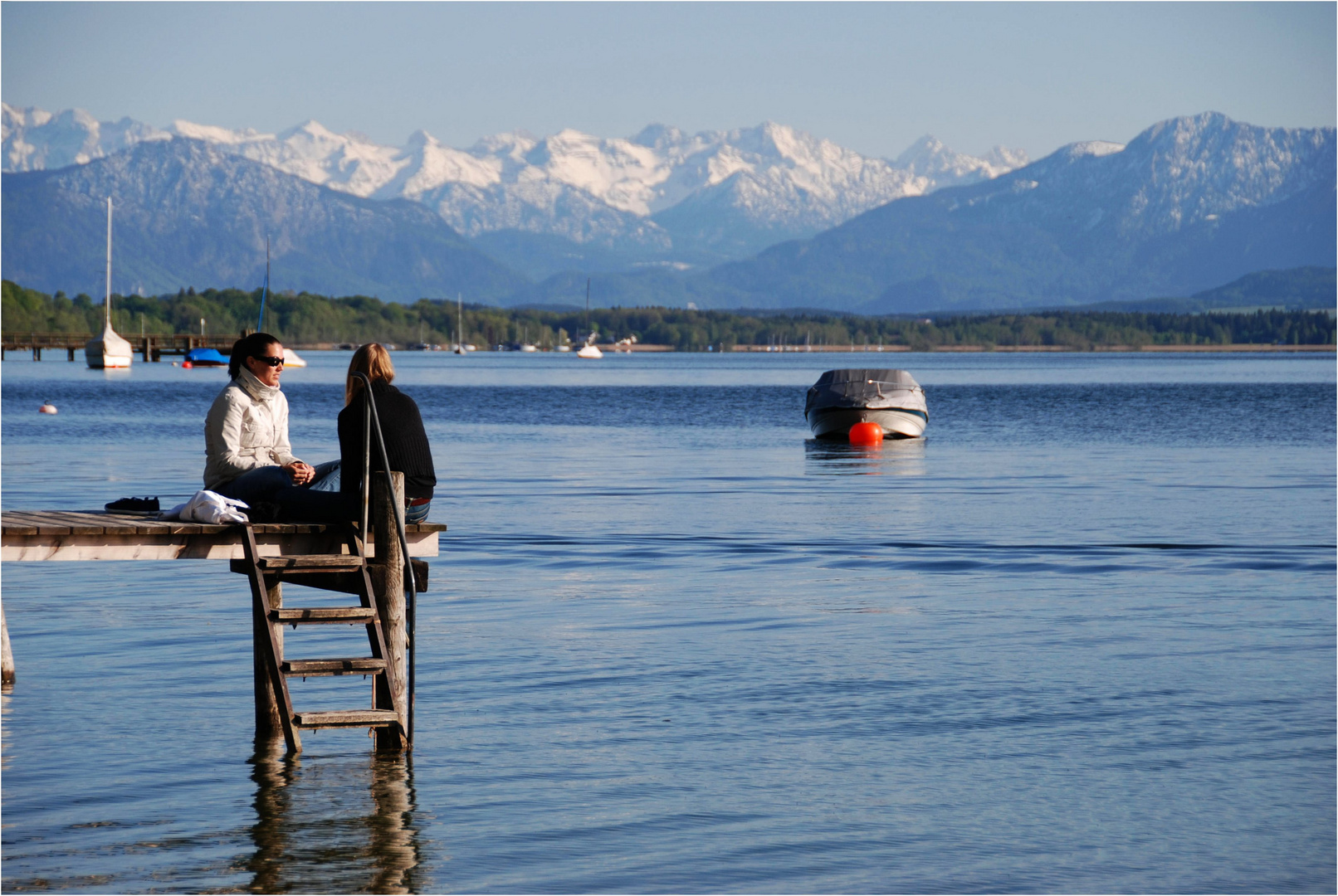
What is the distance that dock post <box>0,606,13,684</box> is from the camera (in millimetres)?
17109

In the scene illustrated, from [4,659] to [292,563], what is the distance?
4.86 metres

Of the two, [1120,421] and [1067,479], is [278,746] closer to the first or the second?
[1067,479]

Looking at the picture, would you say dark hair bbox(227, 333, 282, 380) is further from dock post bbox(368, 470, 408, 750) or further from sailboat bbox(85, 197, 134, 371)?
sailboat bbox(85, 197, 134, 371)

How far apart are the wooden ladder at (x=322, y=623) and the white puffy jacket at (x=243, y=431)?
74cm

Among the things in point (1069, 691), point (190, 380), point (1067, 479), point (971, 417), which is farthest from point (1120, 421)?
point (190, 380)

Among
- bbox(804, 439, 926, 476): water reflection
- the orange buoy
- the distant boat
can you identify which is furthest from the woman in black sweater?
the distant boat

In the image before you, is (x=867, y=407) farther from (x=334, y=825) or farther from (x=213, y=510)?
(x=334, y=825)

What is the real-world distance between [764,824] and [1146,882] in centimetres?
Result: 275

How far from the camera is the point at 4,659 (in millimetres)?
17234

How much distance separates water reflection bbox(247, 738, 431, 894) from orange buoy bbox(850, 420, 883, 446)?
47.8 meters

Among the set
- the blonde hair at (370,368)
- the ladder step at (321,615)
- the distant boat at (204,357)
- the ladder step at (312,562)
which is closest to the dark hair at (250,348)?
the blonde hair at (370,368)

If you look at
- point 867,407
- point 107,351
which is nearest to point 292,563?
point 867,407

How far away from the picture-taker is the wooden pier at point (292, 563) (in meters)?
13.9

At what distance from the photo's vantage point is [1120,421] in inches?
3169
